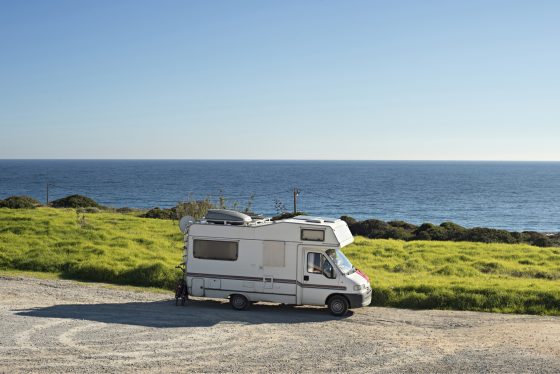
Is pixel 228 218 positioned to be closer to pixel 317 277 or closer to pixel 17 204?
pixel 317 277

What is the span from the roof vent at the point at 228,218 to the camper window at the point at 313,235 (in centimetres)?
209

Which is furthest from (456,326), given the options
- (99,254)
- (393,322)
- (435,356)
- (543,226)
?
(543,226)

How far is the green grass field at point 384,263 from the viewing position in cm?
2141

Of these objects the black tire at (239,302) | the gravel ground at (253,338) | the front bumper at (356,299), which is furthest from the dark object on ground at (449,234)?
the black tire at (239,302)

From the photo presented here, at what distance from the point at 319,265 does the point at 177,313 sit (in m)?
4.93

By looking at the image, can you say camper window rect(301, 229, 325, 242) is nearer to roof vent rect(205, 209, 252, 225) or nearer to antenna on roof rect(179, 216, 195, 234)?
roof vent rect(205, 209, 252, 225)

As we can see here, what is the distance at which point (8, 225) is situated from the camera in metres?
36.2

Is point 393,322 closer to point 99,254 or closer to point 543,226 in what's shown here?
point 99,254

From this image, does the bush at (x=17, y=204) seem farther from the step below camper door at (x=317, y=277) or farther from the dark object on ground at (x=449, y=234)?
the step below camper door at (x=317, y=277)

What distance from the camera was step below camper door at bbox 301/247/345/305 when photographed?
19531 mm

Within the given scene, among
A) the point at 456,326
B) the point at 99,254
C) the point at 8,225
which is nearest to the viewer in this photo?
the point at 456,326

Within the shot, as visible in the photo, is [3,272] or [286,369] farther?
[3,272]

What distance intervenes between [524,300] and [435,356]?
290 inches

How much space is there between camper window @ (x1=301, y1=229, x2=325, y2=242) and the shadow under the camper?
99.8 inches
